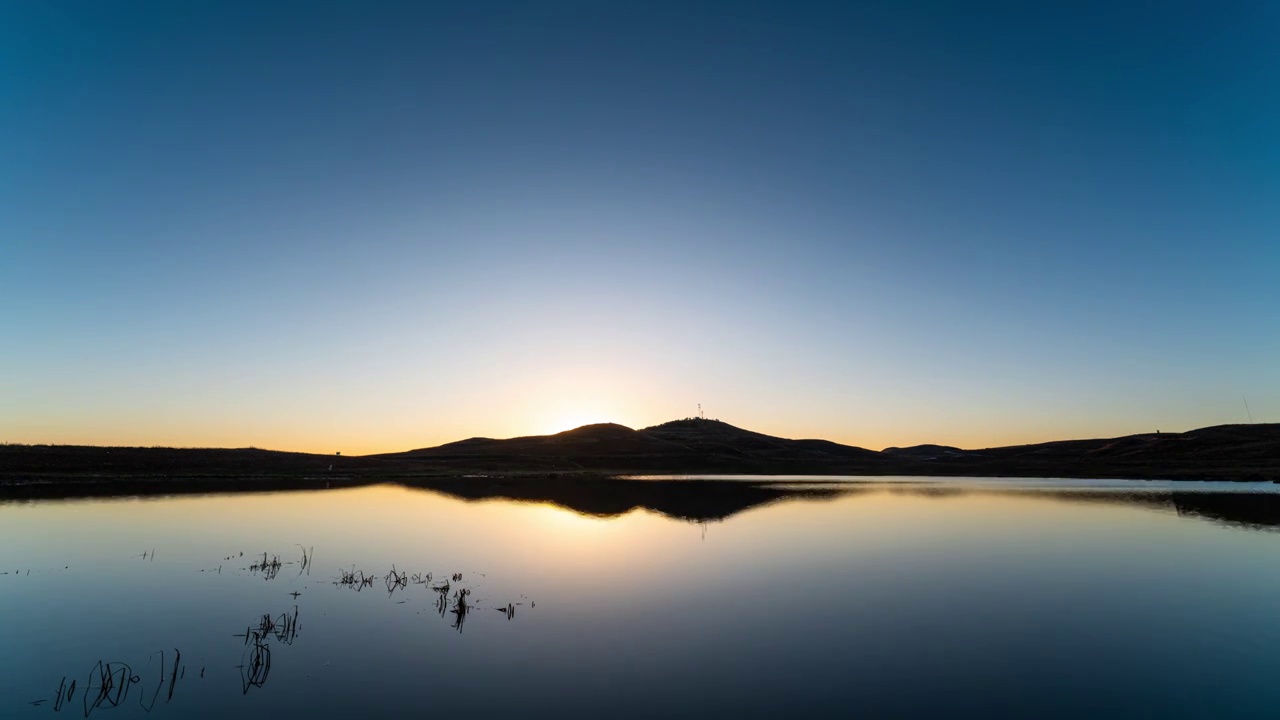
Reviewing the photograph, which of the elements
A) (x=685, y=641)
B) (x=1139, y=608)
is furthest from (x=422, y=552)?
(x=1139, y=608)

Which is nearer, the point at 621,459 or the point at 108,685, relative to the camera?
the point at 108,685

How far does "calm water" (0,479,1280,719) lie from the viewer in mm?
12523

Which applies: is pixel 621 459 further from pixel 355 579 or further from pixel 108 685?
pixel 108 685

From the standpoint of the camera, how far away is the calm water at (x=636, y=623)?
12523mm

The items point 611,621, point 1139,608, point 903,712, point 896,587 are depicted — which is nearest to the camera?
point 903,712

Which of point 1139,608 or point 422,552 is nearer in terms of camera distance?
point 1139,608

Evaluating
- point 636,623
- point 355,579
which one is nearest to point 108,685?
point 355,579

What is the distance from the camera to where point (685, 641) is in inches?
645

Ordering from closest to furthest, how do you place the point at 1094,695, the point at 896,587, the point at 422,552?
the point at 1094,695
the point at 896,587
the point at 422,552

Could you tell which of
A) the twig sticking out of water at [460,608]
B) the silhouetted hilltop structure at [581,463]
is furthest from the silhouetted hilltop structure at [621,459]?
the twig sticking out of water at [460,608]

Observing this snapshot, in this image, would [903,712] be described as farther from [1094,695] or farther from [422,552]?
[422,552]

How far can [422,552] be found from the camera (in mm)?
29859

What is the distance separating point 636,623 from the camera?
59.8ft

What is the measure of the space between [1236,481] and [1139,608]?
91845mm
